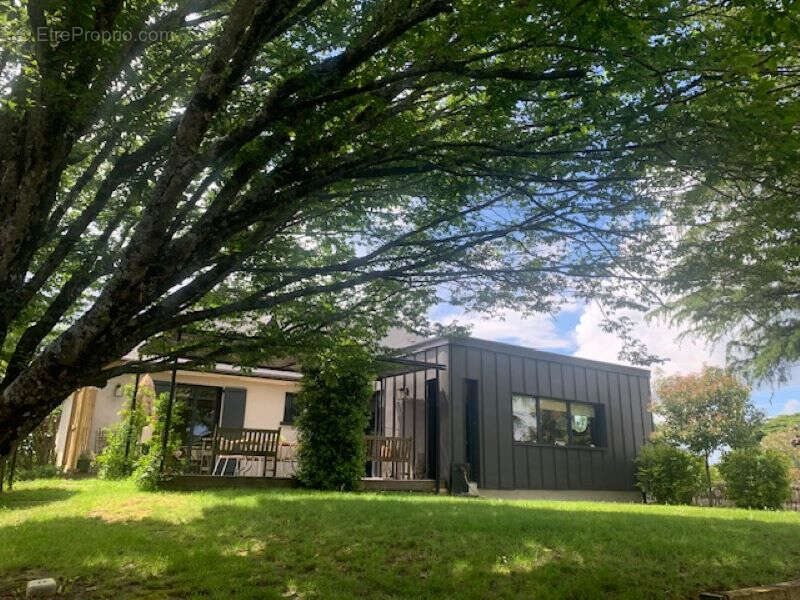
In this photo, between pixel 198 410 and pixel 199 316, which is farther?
pixel 198 410

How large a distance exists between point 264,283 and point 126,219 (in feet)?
5.60

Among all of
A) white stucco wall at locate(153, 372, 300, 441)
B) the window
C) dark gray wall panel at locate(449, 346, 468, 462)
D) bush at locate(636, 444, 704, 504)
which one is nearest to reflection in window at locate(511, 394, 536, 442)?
dark gray wall panel at locate(449, 346, 468, 462)

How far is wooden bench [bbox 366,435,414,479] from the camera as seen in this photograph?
12266 mm

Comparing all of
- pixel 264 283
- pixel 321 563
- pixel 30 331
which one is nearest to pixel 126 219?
pixel 264 283

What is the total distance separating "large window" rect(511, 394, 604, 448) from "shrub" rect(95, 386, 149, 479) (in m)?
8.83

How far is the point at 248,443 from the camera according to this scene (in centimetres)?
1138

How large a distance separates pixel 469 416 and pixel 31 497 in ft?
29.5

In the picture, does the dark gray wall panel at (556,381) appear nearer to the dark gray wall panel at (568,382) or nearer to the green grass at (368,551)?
the dark gray wall panel at (568,382)

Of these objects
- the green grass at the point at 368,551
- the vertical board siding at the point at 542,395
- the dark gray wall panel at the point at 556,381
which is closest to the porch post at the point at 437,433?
the vertical board siding at the point at 542,395

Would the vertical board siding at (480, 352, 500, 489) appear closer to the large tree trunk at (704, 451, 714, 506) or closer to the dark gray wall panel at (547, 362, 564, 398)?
the dark gray wall panel at (547, 362, 564, 398)

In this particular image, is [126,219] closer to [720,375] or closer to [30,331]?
[30,331]

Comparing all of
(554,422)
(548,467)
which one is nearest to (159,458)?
(548,467)

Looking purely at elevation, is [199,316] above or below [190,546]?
above

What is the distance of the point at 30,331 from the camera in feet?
14.9
